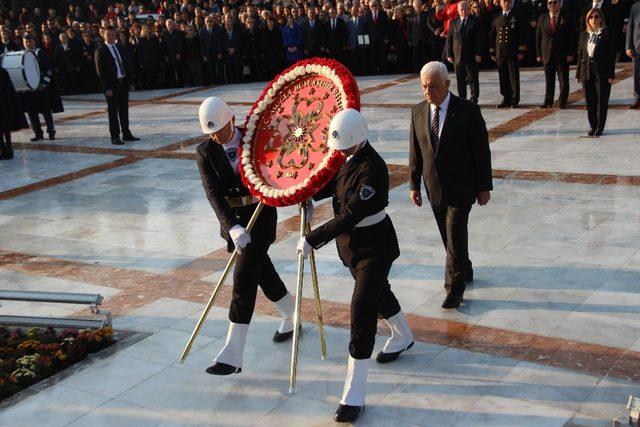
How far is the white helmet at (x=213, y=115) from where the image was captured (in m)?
5.47

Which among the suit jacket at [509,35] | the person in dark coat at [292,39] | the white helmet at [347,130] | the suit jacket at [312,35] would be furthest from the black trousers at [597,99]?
the person in dark coat at [292,39]

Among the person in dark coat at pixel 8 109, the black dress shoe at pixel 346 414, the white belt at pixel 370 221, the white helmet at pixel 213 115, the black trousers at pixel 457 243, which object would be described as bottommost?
the black dress shoe at pixel 346 414

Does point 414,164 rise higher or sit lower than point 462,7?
lower

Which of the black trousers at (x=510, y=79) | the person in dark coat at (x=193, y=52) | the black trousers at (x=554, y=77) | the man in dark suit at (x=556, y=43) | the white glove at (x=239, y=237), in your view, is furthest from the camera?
the person in dark coat at (x=193, y=52)

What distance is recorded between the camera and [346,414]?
192 inches

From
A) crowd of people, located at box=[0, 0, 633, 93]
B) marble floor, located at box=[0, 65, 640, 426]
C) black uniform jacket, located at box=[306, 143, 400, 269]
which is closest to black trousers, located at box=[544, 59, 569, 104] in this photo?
marble floor, located at box=[0, 65, 640, 426]

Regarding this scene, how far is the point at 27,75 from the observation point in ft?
47.7

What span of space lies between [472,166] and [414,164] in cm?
48

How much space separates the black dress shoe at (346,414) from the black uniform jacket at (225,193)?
4.27ft

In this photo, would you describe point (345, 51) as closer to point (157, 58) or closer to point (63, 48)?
point (157, 58)

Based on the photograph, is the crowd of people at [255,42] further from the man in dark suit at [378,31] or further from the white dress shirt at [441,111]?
the white dress shirt at [441,111]

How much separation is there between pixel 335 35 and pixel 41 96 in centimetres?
794

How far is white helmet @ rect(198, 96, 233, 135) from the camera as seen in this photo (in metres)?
5.47

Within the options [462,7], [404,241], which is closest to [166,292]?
[404,241]
